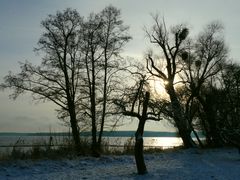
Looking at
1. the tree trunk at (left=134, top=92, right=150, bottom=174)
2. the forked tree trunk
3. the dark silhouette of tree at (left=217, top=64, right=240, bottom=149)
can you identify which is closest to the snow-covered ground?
the tree trunk at (left=134, top=92, right=150, bottom=174)

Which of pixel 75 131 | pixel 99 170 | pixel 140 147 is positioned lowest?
pixel 99 170

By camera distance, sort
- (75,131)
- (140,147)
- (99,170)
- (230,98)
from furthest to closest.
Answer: (230,98)
(75,131)
(99,170)
(140,147)

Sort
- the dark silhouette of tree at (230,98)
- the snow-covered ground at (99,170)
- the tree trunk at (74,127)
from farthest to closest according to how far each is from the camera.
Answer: the dark silhouette of tree at (230,98) → the tree trunk at (74,127) → the snow-covered ground at (99,170)

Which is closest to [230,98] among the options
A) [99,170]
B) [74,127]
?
[74,127]

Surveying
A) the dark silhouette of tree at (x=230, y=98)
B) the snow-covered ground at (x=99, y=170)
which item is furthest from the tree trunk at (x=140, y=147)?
the dark silhouette of tree at (x=230, y=98)

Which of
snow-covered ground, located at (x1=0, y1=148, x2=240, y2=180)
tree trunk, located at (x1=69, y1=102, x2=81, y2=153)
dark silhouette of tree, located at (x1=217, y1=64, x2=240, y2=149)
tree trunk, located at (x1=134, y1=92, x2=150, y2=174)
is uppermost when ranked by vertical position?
dark silhouette of tree, located at (x1=217, y1=64, x2=240, y2=149)

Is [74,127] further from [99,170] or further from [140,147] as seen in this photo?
[140,147]

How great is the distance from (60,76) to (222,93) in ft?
57.2

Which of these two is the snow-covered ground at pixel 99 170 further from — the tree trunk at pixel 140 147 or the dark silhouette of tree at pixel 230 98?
the dark silhouette of tree at pixel 230 98

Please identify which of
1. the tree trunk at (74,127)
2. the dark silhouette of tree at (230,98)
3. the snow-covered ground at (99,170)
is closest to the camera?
the snow-covered ground at (99,170)

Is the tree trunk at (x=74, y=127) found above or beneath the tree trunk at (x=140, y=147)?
above

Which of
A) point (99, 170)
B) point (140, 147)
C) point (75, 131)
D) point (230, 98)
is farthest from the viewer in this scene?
point (230, 98)

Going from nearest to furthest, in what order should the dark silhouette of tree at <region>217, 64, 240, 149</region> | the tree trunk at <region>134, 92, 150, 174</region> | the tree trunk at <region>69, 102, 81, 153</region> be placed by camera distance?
the tree trunk at <region>134, 92, 150, 174</region>, the tree trunk at <region>69, 102, 81, 153</region>, the dark silhouette of tree at <region>217, 64, 240, 149</region>

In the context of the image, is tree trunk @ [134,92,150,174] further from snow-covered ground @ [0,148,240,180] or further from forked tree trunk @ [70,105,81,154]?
forked tree trunk @ [70,105,81,154]
